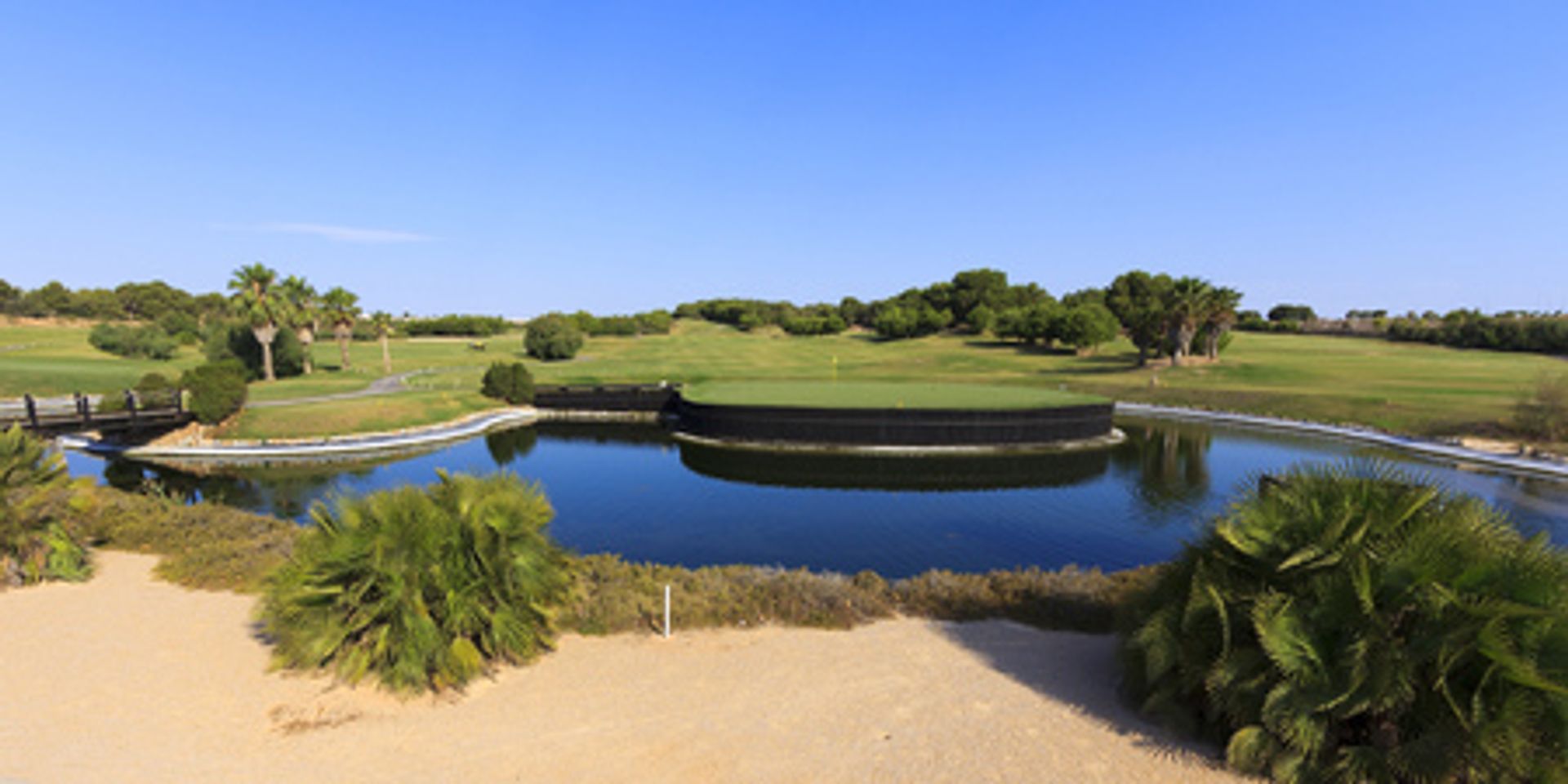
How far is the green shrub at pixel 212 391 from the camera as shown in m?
34.3

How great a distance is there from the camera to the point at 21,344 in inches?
2859

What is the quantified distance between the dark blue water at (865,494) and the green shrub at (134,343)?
53.8 meters

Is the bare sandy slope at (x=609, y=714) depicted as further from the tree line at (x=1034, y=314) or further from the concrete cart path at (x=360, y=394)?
the tree line at (x=1034, y=314)

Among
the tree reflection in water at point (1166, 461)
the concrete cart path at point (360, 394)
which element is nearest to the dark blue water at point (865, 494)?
the tree reflection in water at point (1166, 461)

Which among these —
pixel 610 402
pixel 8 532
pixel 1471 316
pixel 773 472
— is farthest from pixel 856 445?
pixel 1471 316

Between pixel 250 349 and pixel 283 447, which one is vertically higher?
pixel 250 349

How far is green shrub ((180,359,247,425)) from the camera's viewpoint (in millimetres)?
34344

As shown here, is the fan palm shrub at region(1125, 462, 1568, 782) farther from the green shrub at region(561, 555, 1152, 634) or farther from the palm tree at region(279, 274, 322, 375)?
the palm tree at region(279, 274, 322, 375)

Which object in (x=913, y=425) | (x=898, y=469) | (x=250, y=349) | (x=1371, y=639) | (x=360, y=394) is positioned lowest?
(x=898, y=469)

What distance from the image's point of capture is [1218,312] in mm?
61531

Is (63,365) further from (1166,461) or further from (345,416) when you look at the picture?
(1166,461)

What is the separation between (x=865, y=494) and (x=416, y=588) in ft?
61.8

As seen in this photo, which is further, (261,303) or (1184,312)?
(1184,312)

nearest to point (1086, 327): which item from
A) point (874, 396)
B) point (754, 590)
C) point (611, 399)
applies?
point (874, 396)
